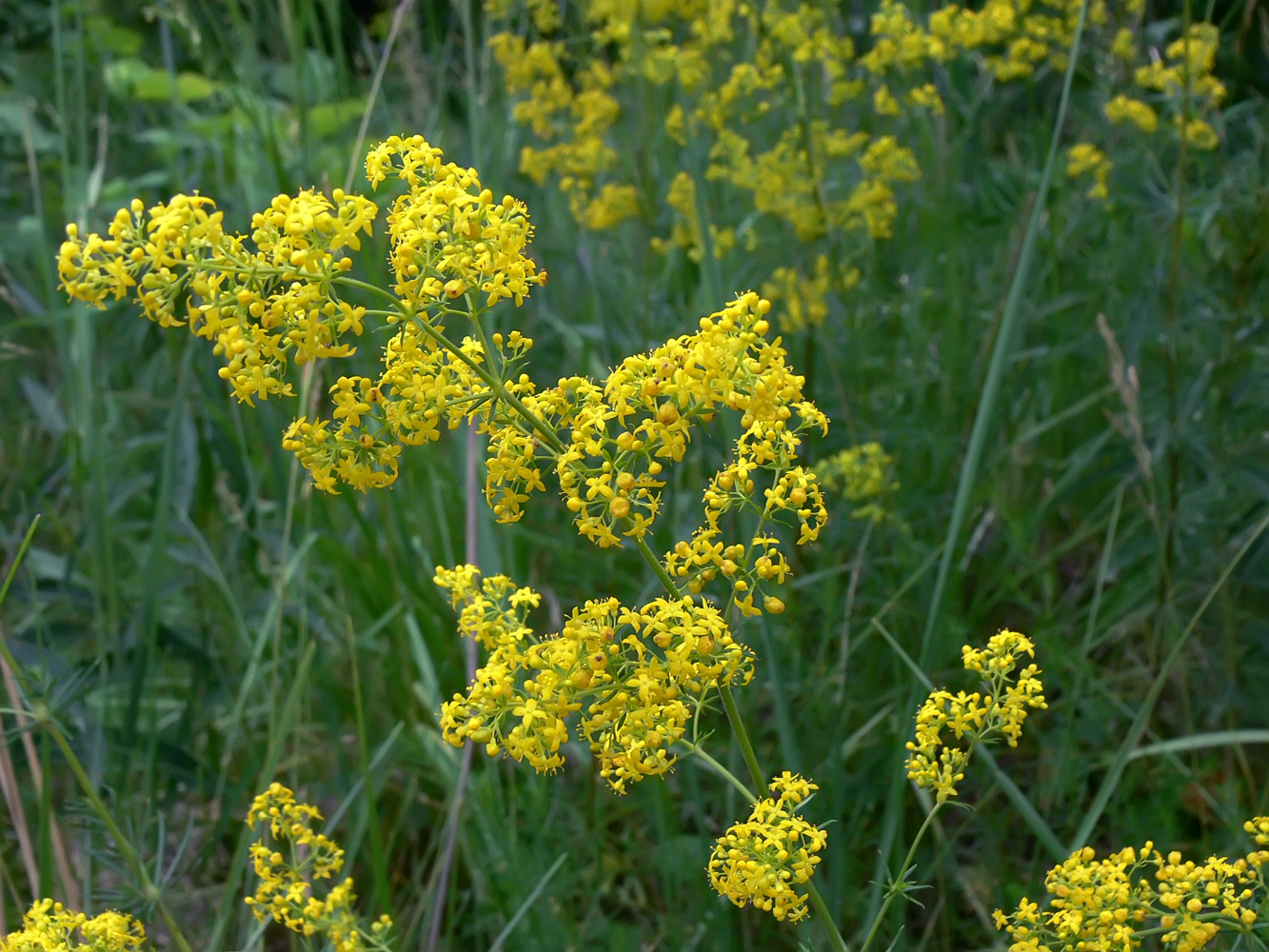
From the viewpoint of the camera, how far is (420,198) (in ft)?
4.78

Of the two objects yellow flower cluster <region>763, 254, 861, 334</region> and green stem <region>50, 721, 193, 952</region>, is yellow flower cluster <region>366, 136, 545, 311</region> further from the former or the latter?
yellow flower cluster <region>763, 254, 861, 334</region>

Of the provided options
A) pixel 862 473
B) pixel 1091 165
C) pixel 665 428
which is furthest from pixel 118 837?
pixel 1091 165

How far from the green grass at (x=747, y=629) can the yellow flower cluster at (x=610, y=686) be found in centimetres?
78

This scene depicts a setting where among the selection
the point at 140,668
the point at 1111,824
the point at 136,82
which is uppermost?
the point at 136,82

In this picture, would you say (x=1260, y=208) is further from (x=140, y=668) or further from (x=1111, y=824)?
(x=140, y=668)

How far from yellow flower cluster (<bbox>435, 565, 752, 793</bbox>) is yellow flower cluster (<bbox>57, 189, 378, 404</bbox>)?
0.45 m

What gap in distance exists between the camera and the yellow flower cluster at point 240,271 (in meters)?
1.34

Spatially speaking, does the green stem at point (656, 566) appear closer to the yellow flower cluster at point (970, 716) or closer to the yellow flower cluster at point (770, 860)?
the yellow flower cluster at point (770, 860)

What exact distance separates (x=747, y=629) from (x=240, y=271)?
1872mm

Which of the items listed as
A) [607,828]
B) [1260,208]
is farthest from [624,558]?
[1260,208]

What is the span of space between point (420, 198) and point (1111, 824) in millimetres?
2136

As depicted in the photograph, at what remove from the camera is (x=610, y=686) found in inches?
57.7

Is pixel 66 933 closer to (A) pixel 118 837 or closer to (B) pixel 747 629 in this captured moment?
(A) pixel 118 837

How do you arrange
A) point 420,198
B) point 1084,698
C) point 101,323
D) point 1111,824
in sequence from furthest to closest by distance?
point 101,323 → point 1084,698 → point 1111,824 → point 420,198
